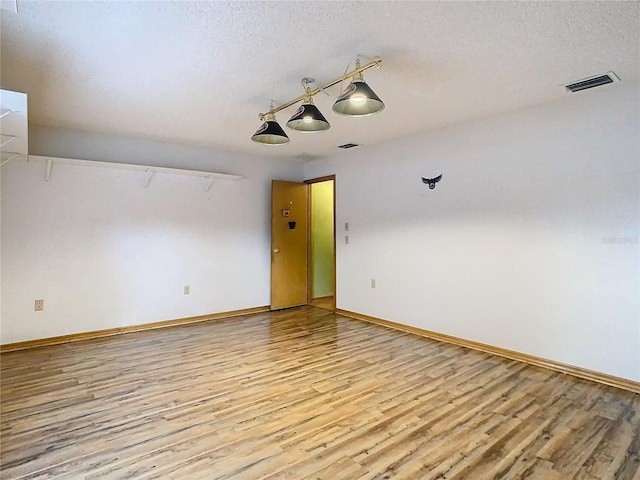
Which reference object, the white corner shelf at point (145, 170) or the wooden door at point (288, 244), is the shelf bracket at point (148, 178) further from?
the wooden door at point (288, 244)

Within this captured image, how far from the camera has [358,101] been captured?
244cm

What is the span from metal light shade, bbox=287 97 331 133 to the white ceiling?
257 millimetres

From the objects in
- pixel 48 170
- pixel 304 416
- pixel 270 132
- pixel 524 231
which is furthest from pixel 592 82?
pixel 48 170

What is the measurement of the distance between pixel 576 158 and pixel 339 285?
3428mm

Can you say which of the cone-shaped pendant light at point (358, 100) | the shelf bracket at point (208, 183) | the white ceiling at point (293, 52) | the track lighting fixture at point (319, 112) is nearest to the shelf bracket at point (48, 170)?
the white ceiling at point (293, 52)

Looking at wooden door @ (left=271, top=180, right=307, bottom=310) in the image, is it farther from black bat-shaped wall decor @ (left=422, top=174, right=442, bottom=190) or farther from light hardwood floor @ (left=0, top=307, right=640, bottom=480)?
black bat-shaped wall decor @ (left=422, top=174, right=442, bottom=190)

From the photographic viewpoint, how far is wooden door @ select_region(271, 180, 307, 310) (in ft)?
19.0

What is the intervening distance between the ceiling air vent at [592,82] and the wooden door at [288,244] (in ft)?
12.9

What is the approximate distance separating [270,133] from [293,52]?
2.38 ft

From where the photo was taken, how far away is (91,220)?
432cm

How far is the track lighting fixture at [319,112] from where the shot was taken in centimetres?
231

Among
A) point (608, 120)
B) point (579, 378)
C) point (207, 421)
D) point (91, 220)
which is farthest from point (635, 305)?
point (91, 220)

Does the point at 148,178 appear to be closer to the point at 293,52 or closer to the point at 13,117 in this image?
the point at 13,117

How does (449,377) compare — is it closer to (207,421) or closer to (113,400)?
(207,421)
